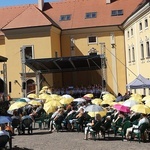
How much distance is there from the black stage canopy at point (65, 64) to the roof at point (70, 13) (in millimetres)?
4813

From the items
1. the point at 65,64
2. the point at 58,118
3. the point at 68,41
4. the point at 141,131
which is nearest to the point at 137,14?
the point at 65,64

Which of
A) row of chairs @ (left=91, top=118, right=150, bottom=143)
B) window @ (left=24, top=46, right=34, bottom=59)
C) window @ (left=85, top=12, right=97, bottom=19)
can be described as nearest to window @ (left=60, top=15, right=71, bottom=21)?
window @ (left=85, top=12, right=97, bottom=19)

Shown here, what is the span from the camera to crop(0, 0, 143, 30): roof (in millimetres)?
40438

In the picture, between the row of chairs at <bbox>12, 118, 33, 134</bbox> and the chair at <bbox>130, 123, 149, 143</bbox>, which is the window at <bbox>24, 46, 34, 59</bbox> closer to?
the row of chairs at <bbox>12, 118, 33, 134</bbox>

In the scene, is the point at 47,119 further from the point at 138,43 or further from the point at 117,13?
the point at 117,13

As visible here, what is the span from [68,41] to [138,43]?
33.8ft

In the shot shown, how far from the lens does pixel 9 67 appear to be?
40.8 metres

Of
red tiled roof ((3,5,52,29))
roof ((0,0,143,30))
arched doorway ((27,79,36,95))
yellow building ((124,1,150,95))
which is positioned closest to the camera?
yellow building ((124,1,150,95))

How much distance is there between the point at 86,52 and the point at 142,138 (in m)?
29.2

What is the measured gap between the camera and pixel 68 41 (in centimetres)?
4272

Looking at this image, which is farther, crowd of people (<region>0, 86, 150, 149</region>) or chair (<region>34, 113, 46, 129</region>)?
chair (<region>34, 113, 46, 129</region>)

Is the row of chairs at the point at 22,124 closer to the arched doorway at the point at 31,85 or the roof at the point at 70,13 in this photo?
the arched doorway at the point at 31,85

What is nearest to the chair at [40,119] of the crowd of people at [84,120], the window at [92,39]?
the crowd of people at [84,120]

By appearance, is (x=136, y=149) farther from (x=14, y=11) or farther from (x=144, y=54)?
(x=14, y=11)
